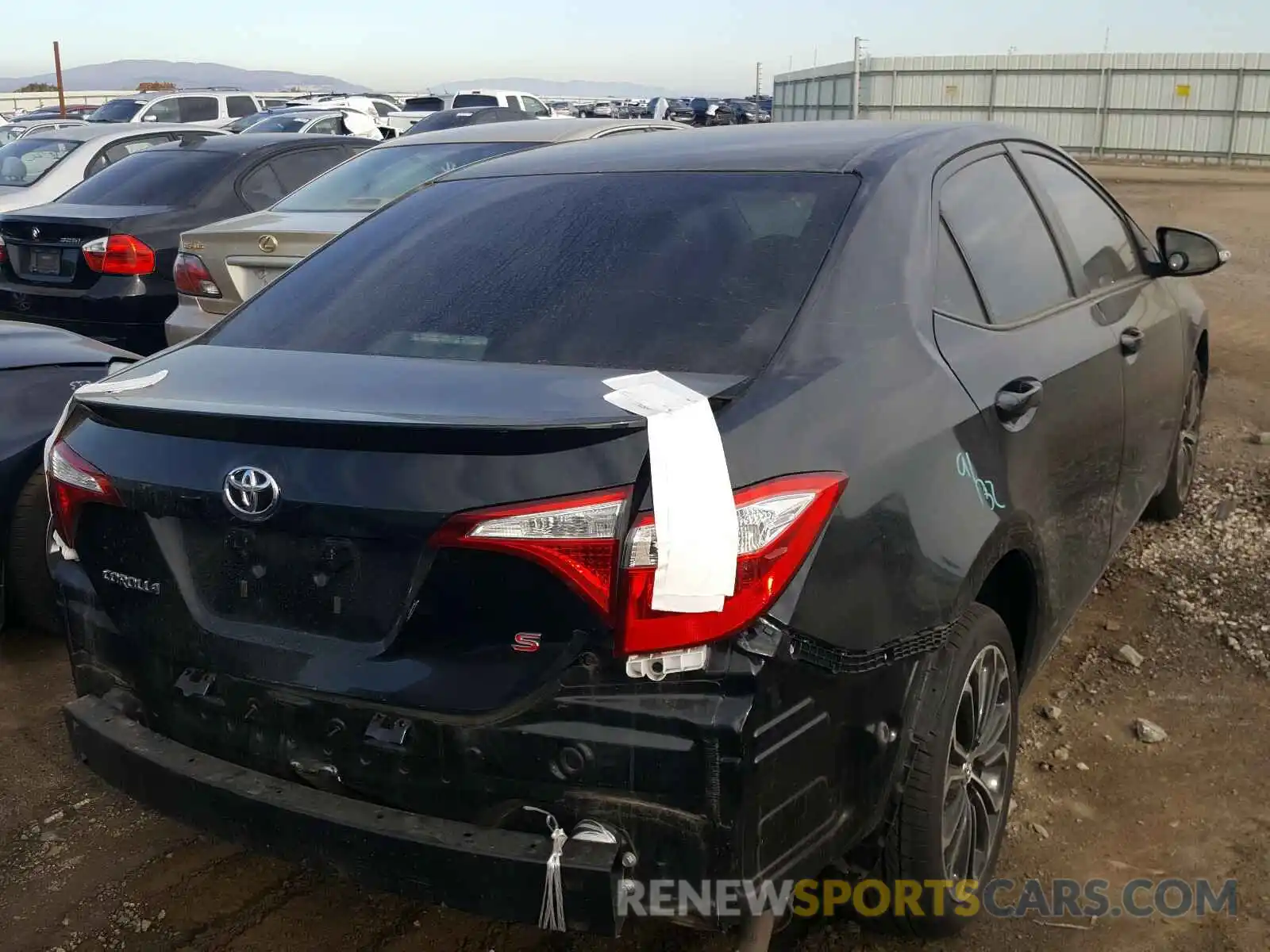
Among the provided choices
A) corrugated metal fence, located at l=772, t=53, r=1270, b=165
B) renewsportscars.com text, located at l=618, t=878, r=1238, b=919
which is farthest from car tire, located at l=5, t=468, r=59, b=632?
corrugated metal fence, located at l=772, t=53, r=1270, b=165

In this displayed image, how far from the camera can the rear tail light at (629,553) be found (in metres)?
1.94

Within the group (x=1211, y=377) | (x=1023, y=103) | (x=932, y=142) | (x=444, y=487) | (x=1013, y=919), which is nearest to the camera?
(x=444, y=487)

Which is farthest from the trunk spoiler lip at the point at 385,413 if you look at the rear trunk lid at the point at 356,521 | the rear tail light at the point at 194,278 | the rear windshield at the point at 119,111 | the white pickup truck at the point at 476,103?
the rear windshield at the point at 119,111

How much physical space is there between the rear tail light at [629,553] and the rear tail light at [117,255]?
6.15 metres

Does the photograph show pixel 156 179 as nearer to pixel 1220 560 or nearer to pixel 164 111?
pixel 1220 560

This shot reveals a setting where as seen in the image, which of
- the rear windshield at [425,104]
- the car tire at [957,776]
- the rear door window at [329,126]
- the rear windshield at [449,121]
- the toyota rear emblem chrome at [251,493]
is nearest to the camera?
the toyota rear emblem chrome at [251,493]

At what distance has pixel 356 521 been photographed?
6.81ft

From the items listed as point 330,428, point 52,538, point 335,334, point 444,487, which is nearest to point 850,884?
point 444,487

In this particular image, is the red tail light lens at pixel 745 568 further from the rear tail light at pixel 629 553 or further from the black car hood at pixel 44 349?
the black car hood at pixel 44 349

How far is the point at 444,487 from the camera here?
201 cm

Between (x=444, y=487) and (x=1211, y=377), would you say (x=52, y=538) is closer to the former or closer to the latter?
(x=444, y=487)

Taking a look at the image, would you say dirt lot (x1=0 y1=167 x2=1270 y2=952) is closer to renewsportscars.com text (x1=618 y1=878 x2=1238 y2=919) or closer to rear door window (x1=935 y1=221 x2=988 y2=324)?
renewsportscars.com text (x1=618 y1=878 x2=1238 y2=919)

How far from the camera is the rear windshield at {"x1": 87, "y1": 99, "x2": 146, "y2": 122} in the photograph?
77.5ft

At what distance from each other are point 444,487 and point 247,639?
0.55m
